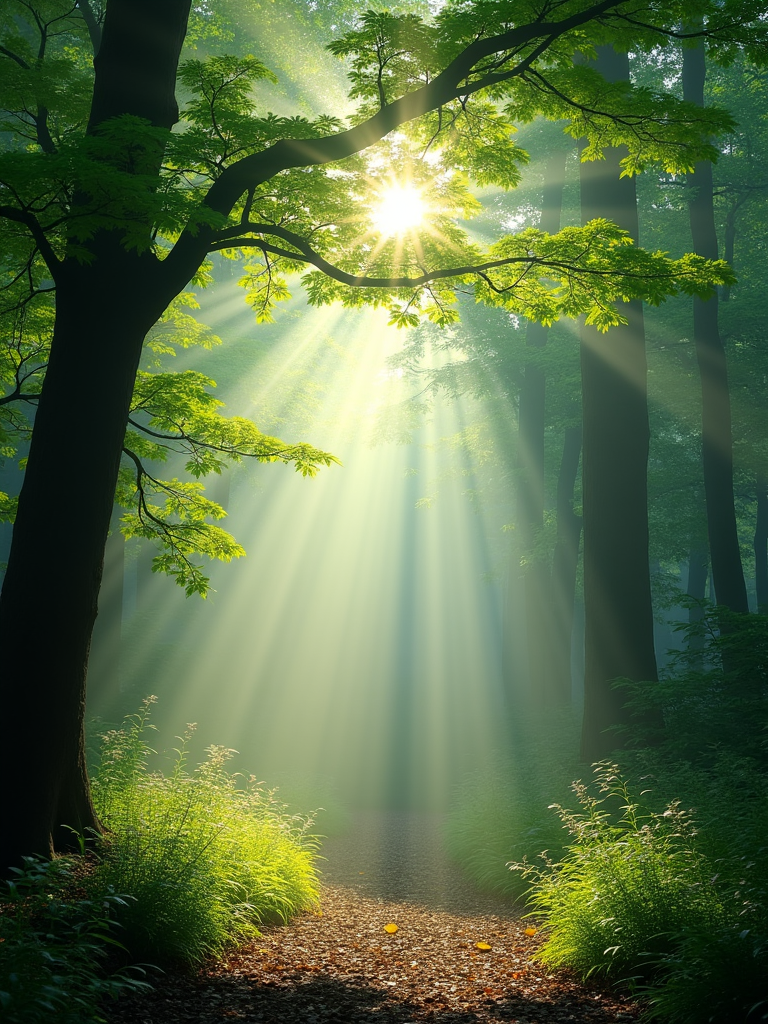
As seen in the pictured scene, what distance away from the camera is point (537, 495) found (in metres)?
18.9

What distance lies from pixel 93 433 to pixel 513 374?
15.4m

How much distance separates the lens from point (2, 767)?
5043 millimetres

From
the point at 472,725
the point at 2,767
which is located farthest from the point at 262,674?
the point at 2,767

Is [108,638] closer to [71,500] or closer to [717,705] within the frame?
[71,500]

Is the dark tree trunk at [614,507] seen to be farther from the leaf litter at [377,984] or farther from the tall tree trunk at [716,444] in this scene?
the tall tree trunk at [716,444]

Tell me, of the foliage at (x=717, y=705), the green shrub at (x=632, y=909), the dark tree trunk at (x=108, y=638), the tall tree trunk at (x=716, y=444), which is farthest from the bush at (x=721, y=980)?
the dark tree trunk at (x=108, y=638)

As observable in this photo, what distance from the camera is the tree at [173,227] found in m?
5.14

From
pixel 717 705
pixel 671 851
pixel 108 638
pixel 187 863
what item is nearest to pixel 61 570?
pixel 187 863

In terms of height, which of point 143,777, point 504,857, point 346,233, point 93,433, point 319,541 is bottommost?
point 504,857

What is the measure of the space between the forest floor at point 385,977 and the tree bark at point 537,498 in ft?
36.0

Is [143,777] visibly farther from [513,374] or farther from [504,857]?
[513,374]

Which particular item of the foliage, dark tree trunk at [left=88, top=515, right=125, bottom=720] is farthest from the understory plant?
dark tree trunk at [left=88, top=515, right=125, bottom=720]

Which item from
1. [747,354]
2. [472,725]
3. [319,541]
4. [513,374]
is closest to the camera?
[747,354]

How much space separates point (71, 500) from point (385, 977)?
12.6 feet
